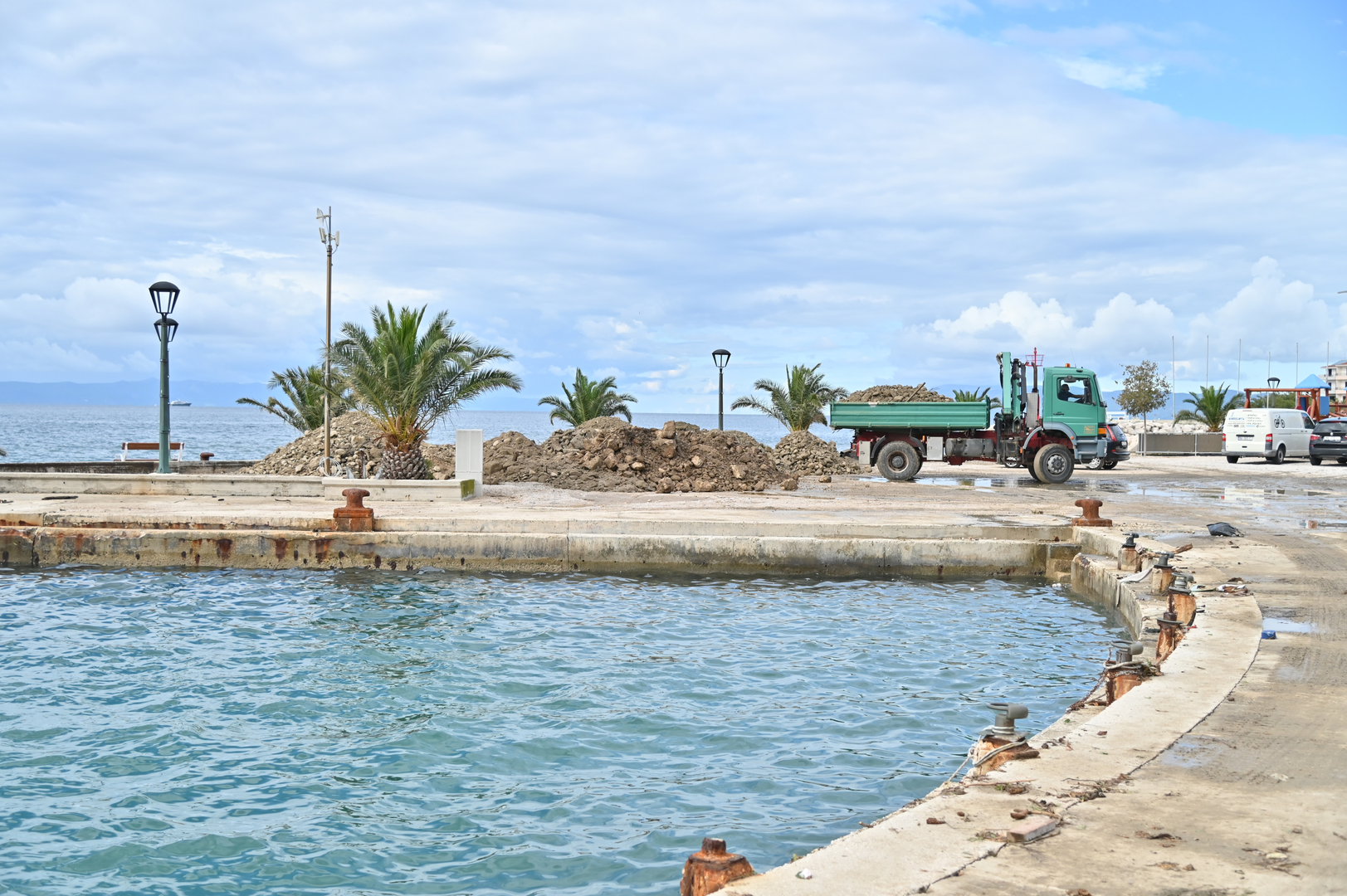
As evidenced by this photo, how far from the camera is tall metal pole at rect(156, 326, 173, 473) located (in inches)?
783

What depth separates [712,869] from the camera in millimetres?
3676

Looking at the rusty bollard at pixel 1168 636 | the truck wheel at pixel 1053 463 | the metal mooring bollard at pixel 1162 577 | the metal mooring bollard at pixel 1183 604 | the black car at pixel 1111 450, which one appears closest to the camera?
the rusty bollard at pixel 1168 636

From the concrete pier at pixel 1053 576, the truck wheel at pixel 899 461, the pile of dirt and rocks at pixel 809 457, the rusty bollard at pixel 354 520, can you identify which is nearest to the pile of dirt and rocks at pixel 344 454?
the concrete pier at pixel 1053 576

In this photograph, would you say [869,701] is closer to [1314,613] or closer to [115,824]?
[1314,613]

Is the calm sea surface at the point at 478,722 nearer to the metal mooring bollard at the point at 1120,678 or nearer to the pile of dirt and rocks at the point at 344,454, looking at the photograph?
the metal mooring bollard at the point at 1120,678

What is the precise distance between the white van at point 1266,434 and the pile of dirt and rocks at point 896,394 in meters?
11.1

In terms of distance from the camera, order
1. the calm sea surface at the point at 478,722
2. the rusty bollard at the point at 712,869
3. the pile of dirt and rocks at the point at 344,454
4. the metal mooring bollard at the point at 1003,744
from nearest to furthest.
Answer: the rusty bollard at the point at 712,869
the metal mooring bollard at the point at 1003,744
the calm sea surface at the point at 478,722
the pile of dirt and rocks at the point at 344,454

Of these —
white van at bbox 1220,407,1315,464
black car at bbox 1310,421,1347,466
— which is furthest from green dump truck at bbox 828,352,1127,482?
black car at bbox 1310,421,1347,466

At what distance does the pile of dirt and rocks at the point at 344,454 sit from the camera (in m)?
28.1

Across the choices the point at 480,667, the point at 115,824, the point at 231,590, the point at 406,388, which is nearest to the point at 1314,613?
the point at 480,667

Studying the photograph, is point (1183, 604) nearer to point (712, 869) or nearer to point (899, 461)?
point (712, 869)

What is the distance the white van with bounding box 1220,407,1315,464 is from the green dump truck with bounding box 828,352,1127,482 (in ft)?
43.7

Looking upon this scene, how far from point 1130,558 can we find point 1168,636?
4.92 m

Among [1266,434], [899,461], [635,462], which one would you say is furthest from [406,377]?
[1266,434]
